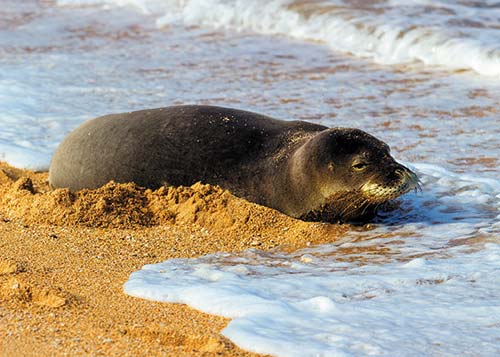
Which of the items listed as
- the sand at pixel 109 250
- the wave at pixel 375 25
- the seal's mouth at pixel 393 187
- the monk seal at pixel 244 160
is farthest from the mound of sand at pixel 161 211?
the wave at pixel 375 25

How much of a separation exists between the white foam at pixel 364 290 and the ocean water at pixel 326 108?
1cm

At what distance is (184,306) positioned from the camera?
155 inches

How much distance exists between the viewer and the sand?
11.6 feet

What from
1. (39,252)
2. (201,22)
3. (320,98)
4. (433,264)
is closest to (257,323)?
(433,264)

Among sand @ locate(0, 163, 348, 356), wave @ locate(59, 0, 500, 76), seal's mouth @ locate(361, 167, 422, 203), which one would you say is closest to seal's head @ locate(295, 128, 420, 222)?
seal's mouth @ locate(361, 167, 422, 203)

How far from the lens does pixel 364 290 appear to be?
4.06 metres

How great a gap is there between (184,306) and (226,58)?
810cm

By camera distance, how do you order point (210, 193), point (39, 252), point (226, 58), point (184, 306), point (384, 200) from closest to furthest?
point (184, 306) < point (39, 252) < point (384, 200) < point (210, 193) < point (226, 58)

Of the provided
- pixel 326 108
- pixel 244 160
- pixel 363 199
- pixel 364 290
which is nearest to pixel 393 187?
pixel 363 199

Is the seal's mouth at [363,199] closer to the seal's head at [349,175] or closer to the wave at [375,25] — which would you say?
the seal's head at [349,175]

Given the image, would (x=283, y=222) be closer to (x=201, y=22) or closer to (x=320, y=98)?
(x=320, y=98)

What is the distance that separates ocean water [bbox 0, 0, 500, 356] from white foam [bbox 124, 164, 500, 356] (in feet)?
0.03

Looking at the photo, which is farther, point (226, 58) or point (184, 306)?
point (226, 58)

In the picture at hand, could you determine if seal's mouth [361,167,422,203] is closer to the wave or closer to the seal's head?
the seal's head
